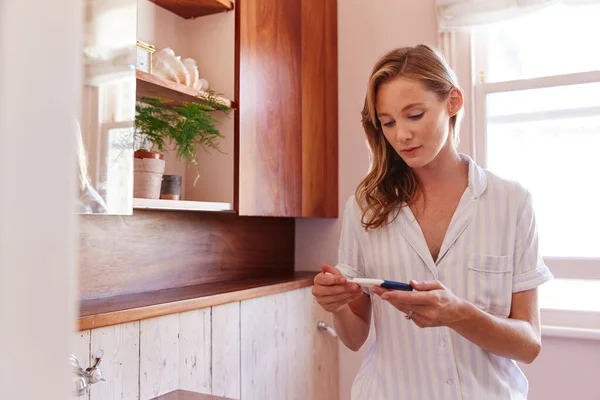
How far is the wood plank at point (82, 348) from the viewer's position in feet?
3.98

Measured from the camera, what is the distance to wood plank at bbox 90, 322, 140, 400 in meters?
1.27

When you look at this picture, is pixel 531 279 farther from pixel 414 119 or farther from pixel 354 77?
pixel 354 77

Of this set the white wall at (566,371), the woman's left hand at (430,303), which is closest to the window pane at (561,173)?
the white wall at (566,371)

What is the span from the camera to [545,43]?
2188mm

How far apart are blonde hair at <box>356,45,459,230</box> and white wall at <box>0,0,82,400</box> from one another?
1.08m

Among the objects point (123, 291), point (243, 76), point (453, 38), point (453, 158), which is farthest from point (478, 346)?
point (453, 38)

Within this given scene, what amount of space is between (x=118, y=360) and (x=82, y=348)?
123mm

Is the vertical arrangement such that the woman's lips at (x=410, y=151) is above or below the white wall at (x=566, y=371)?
above

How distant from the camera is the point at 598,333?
196cm

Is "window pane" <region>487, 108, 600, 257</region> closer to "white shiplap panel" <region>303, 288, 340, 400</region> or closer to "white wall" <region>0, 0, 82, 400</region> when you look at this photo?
"white shiplap panel" <region>303, 288, 340, 400</region>

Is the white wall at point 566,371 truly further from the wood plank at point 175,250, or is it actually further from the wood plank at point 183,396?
the wood plank at point 183,396

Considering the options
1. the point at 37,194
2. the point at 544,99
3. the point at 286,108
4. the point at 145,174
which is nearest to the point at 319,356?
the point at 286,108

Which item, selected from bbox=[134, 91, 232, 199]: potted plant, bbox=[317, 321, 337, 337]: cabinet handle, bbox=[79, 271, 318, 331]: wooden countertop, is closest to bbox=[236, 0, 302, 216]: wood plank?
bbox=[134, 91, 232, 199]: potted plant

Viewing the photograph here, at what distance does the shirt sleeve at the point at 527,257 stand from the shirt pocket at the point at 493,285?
0.06 ft
